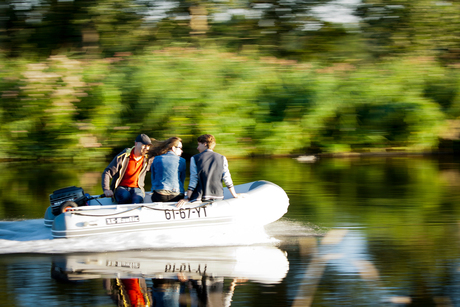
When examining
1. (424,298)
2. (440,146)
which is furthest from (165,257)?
(440,146)

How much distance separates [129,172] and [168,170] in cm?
51

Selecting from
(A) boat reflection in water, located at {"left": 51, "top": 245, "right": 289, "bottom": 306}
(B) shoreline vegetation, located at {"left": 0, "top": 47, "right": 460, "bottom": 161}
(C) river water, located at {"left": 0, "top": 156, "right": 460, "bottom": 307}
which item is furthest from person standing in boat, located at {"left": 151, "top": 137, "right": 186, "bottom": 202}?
(B) shoreline vegetation, located at {"left": 0, "top": 47, "right": 460, "bottom": 161}

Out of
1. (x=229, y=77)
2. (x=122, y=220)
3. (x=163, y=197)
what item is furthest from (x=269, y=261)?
(x=229, y=77)

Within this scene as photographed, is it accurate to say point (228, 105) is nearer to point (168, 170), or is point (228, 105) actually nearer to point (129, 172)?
point (129, 172)

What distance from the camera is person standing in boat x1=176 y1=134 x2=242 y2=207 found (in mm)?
5359

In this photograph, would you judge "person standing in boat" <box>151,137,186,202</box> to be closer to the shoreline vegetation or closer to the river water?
the river water

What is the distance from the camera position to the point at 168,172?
5395mm

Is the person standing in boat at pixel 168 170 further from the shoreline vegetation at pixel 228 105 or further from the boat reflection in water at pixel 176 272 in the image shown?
the shoreline vegetation at pixel 228 105

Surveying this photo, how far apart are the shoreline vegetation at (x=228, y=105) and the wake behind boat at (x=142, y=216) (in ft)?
28.1

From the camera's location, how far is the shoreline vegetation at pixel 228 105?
14.1m

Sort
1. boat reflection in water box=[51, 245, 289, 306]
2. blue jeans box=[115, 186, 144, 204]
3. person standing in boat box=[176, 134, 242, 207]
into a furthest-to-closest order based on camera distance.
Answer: blue jeans box=[115, 186, 144, 204] < person standing in boat box=[176, 134, 242, 207] < boat reflection in water box=[51, 245, 289, 306]

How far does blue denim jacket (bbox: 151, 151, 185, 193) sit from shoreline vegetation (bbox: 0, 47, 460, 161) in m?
8.71

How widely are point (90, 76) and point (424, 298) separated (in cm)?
1189

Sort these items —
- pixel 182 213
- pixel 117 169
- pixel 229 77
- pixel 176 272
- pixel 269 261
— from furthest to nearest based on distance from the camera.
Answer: pixel 229 77 → pixel 117 169 → pixel 182 213 → pixel 269 261 → pixel 176 272
